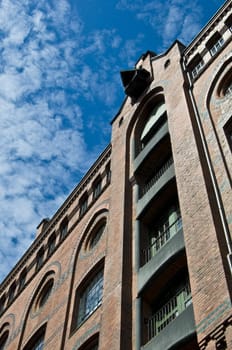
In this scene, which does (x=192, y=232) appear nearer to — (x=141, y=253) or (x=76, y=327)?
(x=141, y=253)

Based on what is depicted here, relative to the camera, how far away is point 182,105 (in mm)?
16391

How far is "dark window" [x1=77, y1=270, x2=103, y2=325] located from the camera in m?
16.2

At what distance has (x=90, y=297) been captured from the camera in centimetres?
1684

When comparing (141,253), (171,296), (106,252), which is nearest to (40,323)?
(106,252)

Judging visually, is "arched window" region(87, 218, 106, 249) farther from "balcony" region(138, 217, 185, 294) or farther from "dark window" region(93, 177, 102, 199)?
"balcony" region(138, 217, 185, 294)

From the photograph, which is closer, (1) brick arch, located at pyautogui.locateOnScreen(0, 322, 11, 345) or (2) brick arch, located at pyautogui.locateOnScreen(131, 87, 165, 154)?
(2) brick arch, located at pyautogui.locateOnScreen(131, 87, 165, 154)

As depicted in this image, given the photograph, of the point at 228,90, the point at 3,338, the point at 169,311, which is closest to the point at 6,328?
the point at 3,338

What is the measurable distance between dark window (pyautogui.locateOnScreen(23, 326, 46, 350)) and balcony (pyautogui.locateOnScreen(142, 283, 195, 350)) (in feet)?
22.9

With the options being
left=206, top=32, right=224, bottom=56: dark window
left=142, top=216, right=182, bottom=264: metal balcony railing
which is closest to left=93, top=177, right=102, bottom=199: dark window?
left=206, top=32, right=224, bottom=56: dark window

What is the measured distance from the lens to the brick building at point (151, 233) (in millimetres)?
11031

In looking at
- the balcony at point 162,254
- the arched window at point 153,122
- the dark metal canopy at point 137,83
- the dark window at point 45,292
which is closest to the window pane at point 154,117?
the arched window at point 153,122

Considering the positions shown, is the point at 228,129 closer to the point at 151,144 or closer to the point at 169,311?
the point at 151,144

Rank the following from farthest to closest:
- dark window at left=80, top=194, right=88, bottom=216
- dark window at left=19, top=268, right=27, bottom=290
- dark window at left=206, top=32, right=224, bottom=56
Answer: dark window at left=19, top=268, right=27, bottom=290
dark window at left=80, top=194, right=88, bottom=216
dark window at left=206, top=32, right=224, bottom=56

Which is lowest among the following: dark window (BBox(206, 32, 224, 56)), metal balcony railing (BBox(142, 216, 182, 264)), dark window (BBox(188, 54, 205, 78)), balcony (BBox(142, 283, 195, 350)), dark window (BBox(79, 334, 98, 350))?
balcony (BBox(142, 283, 195, 350))
